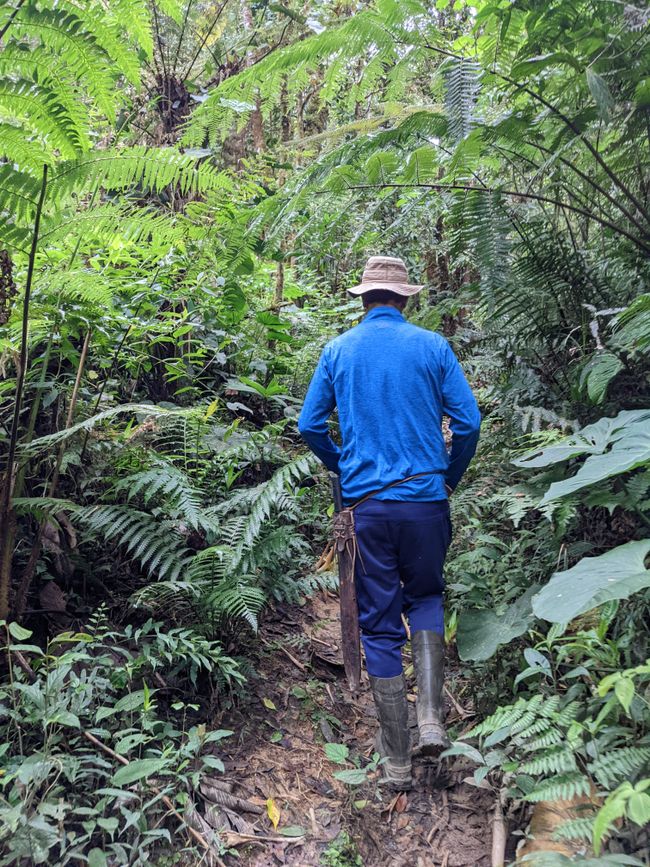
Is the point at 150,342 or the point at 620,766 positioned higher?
the point at 150,342

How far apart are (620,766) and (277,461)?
3286 millimetres

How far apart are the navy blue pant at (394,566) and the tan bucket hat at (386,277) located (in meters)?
1.15

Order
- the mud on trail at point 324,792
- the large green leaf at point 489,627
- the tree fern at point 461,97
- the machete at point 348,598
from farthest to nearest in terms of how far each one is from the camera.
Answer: the machete at point 348,598 → the tree fern at point 461,97 → the large green leaf at point 489,627 → the mud on trail at point 324,792

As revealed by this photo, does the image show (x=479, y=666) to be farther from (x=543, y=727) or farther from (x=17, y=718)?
(x=17, y=718)

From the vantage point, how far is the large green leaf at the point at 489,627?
2.76 meters

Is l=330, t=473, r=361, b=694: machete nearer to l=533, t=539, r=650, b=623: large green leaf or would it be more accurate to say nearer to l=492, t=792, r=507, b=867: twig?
l=492, t=792, r=507, b=867: twig

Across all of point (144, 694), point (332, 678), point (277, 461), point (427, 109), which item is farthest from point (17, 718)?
point (427, 109)

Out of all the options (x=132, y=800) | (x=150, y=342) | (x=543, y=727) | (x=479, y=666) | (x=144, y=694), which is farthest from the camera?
(x=150, y=342)

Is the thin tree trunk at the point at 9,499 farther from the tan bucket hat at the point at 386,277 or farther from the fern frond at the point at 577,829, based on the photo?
the fern frond at the point at 577,829

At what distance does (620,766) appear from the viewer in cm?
183

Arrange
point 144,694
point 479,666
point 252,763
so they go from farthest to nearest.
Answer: point 479,666, point 252,763, point 144,694

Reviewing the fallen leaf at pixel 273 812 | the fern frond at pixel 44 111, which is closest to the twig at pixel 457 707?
the fallen leaf at pixel 273 812

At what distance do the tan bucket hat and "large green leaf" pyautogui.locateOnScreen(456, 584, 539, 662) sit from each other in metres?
1.68

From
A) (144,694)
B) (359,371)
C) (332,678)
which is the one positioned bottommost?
(332,678)
